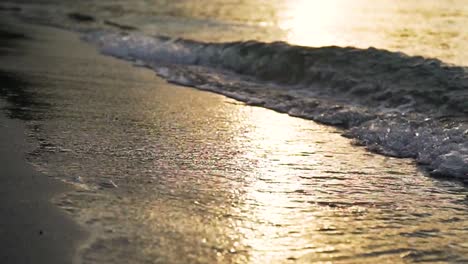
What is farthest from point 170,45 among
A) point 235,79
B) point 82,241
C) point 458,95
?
point 82,241

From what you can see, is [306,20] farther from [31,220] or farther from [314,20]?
[31,220]

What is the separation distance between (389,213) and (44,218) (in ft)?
6.85

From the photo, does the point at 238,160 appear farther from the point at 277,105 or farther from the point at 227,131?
the point at 277,105

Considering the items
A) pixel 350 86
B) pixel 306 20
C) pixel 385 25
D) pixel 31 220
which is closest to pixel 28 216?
pixel 31 220

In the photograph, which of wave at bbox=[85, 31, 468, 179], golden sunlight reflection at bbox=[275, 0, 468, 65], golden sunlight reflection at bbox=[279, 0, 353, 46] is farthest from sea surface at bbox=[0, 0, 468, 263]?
golden sunlight reflection at bbox=[279, 0, 353, 46]

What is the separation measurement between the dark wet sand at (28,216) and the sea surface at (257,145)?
110 millimetres

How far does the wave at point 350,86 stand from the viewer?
20.8 feet

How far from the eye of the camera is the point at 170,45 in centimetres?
1459

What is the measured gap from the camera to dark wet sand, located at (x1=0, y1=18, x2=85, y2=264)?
129 inches

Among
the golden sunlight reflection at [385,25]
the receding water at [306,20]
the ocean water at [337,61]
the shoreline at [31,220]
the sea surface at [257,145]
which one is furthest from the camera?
the receding water at [306,20]

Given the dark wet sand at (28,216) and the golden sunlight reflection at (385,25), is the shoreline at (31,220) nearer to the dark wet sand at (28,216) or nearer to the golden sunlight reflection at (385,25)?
the dark wet sand at (28,216)

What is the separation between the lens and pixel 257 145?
236 inches

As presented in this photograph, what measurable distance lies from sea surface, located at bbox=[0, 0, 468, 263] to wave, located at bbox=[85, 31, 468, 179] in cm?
3

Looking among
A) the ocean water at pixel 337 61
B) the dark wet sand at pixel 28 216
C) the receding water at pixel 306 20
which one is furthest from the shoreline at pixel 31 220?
the receding water at pixel 306 20
